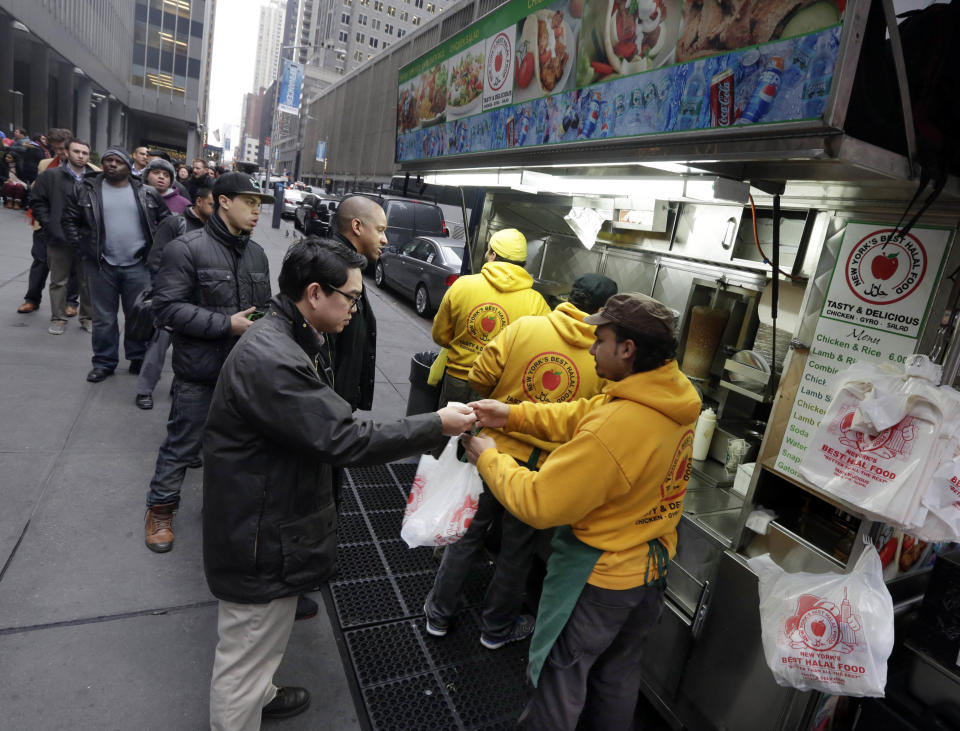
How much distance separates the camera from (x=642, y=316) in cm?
199

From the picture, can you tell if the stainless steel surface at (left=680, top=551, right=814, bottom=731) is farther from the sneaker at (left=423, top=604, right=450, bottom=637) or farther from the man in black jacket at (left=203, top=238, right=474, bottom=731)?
the man in black jacket at (left=203, top=238, right=474, bottom=731)

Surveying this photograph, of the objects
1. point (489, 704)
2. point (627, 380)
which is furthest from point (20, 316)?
point (627, 380)

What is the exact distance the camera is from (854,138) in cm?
159

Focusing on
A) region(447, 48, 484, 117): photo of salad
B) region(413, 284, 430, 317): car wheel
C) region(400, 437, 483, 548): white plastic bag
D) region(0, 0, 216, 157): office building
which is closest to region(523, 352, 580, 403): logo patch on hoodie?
region(400, 437, 483, 548): white plastic bag

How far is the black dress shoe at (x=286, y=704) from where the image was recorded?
2477mm

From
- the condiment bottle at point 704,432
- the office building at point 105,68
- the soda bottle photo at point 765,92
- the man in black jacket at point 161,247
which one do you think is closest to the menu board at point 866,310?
the soda bottle photo at point 765,92

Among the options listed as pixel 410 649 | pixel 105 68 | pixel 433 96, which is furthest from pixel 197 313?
pixel 105 68

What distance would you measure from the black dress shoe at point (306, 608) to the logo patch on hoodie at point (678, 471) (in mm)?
2071

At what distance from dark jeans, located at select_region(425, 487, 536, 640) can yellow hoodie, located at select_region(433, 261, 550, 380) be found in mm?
1159

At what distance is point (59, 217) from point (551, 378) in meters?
6.08

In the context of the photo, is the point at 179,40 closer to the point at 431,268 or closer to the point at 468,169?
the point at 431,268

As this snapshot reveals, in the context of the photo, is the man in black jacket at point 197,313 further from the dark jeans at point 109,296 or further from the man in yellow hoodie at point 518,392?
the dark jeans at point 109,296

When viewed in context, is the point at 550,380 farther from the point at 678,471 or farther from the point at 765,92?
the point at 765,92

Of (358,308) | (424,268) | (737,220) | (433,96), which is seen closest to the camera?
(358,308)
